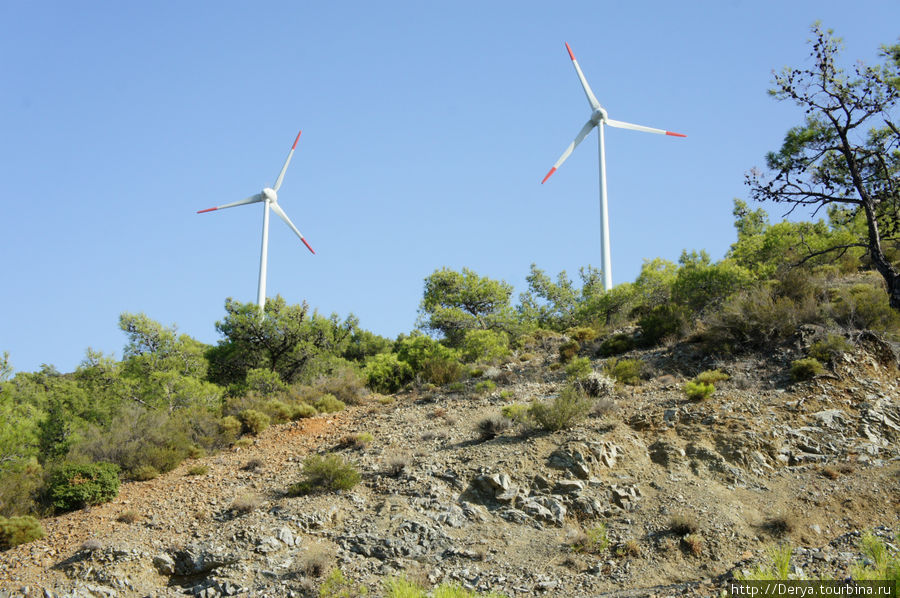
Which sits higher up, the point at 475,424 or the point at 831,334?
the point at 831,334

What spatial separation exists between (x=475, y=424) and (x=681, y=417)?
6.01 m

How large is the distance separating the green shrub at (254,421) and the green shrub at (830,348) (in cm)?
1789

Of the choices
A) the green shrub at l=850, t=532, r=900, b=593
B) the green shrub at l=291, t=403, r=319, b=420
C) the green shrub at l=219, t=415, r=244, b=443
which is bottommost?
the green shrub at l=850, t=532, r=900, b=593

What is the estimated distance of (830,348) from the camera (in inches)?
778

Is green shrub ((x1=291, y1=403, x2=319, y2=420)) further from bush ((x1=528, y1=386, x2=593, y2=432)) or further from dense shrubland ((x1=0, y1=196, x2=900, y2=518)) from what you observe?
bush ((x1=528, y1=386, x2=593, y2=432))

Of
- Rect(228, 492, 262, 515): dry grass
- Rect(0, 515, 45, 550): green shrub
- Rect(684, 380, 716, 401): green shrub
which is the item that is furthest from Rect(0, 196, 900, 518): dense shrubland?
Rect(228, 492, 262, 515): dry grass

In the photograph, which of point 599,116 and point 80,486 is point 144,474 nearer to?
point 80,486

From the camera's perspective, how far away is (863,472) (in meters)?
15.5

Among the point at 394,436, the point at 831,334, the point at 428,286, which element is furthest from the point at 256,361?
the point at 831,334

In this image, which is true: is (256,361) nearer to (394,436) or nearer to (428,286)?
(428,286)

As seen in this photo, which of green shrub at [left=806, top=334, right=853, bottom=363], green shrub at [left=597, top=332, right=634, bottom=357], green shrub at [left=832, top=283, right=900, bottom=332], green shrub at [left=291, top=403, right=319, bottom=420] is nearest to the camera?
green shrub at [left=806, top=334, right=853, bottom=363]

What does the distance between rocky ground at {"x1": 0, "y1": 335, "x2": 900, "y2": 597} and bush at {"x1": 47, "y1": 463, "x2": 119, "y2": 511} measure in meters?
0.55

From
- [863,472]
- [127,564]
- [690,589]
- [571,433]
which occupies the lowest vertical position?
[690,589]

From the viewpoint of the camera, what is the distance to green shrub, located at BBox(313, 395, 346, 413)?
82.5 ft
